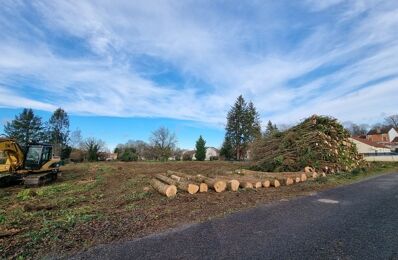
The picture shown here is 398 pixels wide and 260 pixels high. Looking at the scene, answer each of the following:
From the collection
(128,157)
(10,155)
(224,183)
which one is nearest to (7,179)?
(10,155)

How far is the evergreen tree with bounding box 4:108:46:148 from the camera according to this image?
170ft

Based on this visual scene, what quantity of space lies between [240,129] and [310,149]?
120 ft

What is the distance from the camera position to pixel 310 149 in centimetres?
1492

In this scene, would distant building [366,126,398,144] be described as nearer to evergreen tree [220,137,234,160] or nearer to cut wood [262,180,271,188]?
evergreen tree [220,137,234,160]

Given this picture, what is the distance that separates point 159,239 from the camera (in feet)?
15.6

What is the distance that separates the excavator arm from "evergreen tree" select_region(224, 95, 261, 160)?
4040cm

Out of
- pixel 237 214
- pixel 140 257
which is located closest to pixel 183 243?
pixel 140 257

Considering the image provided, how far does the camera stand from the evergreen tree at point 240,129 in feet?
166

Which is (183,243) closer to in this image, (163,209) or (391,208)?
(163,209)

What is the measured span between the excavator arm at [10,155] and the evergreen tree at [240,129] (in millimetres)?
40402

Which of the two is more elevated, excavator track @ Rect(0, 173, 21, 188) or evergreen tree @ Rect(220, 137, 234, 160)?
evergreen tree @ Rect(220, 137, 234, 160)

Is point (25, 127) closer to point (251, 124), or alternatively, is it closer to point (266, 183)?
point (251, 124)

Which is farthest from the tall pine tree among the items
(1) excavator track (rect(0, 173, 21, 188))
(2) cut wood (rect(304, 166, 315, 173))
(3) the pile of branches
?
(1) excavator track (rect(0, 173, 21, 188))

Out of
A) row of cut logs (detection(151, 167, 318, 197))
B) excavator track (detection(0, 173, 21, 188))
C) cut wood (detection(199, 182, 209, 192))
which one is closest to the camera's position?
row of cut logs (detection(151, 167, 318, 197))
